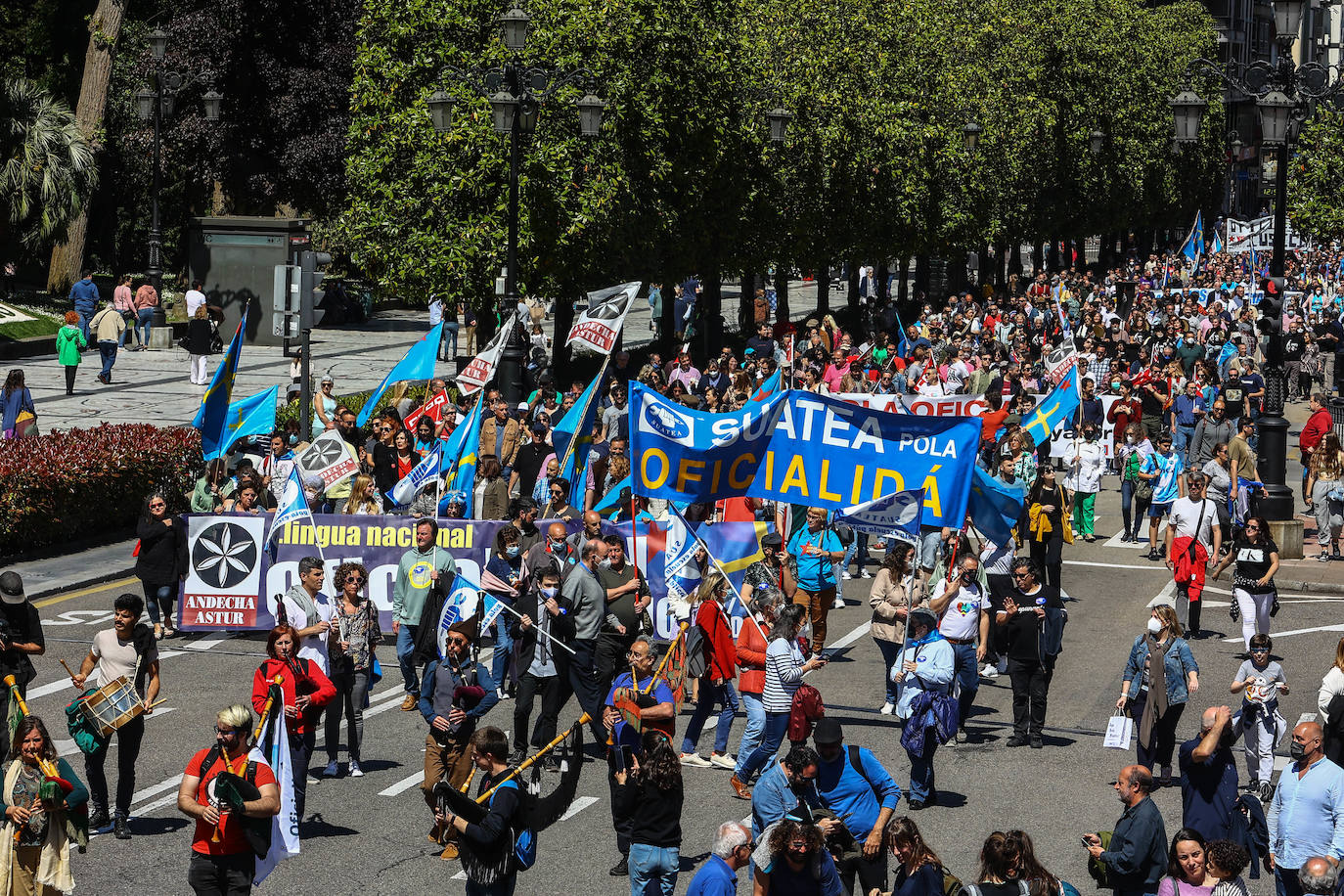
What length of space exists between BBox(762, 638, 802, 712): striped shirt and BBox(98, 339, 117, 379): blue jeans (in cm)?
2481

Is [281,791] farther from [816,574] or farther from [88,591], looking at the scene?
[88,591]

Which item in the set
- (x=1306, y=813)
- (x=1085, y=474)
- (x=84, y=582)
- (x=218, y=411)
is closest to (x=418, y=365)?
(x=218, y=411)

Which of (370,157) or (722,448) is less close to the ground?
(370,157)

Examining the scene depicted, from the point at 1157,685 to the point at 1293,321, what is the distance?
30053 mm

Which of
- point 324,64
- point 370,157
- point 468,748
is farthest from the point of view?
point 324,64

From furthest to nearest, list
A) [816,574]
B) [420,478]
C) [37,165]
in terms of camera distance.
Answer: [37,165]
[420,478]
[816,574]

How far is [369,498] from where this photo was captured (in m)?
18.7

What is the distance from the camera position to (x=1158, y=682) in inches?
516

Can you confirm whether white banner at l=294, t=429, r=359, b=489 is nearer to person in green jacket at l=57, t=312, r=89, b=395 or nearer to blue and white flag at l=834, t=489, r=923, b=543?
blue and white flag at l=834, t=489, r=923, b=543

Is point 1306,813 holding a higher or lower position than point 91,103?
lower

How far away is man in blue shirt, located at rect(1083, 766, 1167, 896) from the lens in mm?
9688

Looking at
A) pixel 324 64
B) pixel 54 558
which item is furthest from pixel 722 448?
pixel 324 64

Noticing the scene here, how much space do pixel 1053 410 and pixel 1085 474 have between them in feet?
3.83

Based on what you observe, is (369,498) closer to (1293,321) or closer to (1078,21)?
(1293,321)
